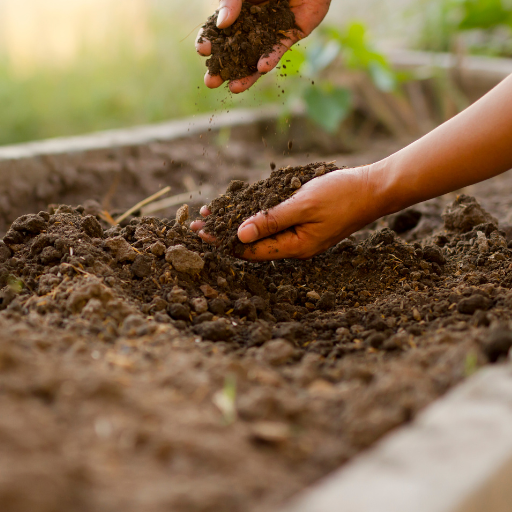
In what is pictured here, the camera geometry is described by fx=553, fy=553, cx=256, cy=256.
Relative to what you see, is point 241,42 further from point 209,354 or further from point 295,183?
point 209,354

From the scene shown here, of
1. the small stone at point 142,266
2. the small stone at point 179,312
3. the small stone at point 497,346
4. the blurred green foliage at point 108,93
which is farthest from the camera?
the blurred green foliage at point 108,93

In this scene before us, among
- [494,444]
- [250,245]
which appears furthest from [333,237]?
[494,444]

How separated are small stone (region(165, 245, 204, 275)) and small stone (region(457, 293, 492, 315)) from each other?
0.79m

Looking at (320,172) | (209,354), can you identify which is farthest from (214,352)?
(320,172)

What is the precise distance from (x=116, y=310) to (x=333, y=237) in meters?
0.86

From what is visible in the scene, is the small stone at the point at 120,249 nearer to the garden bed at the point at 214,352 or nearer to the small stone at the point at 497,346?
the garden bed at the point at 214,352

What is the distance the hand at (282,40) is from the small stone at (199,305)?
0.91 m

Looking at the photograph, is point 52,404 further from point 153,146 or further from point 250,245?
point 153,146

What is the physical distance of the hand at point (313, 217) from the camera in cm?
185

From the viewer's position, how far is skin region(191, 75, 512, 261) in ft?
5.33

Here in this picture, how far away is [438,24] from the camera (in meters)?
5.45

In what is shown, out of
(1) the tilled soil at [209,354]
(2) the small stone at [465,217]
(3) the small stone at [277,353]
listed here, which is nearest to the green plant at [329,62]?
(2) the small stone at [465,217]

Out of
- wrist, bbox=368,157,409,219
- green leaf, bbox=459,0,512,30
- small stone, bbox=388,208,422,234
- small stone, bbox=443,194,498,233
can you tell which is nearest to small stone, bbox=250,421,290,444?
wrist, bbox=368,157,409,219

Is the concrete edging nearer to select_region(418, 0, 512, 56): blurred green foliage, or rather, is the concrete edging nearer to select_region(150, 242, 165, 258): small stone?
select_region(150, 242, 165, 258): small stone
